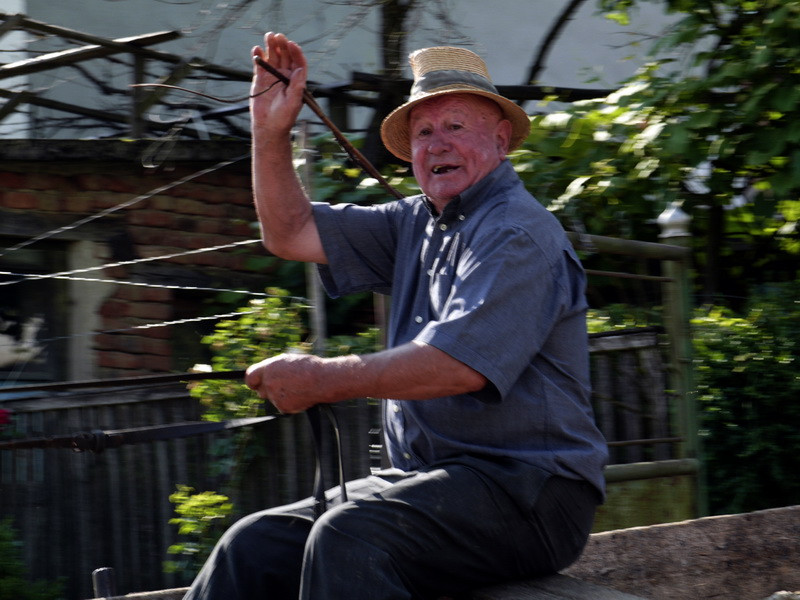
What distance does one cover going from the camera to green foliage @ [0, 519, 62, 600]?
165 inches

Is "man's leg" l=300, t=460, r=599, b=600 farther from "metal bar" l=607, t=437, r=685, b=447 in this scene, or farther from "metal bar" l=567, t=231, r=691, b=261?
"metal bar" l=607, t=437, r=685, b=447

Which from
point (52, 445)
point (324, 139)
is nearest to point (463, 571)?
point (52, 445)

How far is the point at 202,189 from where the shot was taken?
588 centimetres

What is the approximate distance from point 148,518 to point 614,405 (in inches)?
77.1

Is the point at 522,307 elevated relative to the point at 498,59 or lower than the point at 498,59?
lower

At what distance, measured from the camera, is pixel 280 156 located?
286 centimetres

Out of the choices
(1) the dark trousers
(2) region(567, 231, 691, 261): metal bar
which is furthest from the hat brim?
(2) region(567, 231, 691, 261): metal bar

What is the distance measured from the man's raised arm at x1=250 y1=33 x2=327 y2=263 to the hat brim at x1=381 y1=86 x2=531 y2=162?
27cm

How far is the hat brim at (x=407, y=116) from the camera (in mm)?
2730

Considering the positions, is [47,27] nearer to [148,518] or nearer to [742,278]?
[148,518]

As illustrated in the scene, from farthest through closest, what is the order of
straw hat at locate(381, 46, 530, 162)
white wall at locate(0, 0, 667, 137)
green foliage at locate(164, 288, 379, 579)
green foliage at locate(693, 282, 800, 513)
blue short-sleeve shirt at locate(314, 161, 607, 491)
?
white wall at locate(0, 0, 667, 137) < green foliage at locate(693, 282, 800, 513) < green foliage at locate(164, 288, 379, 579) < straw hat at locate(381, 46, 530, 162) < blue short-sleeve shirt at locate(314, 161, 607, 491)

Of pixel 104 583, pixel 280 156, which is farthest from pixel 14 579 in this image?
pixel 280 156

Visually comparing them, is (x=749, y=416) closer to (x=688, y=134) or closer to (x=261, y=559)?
(x=688, y=134)

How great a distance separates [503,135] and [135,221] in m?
3.28
